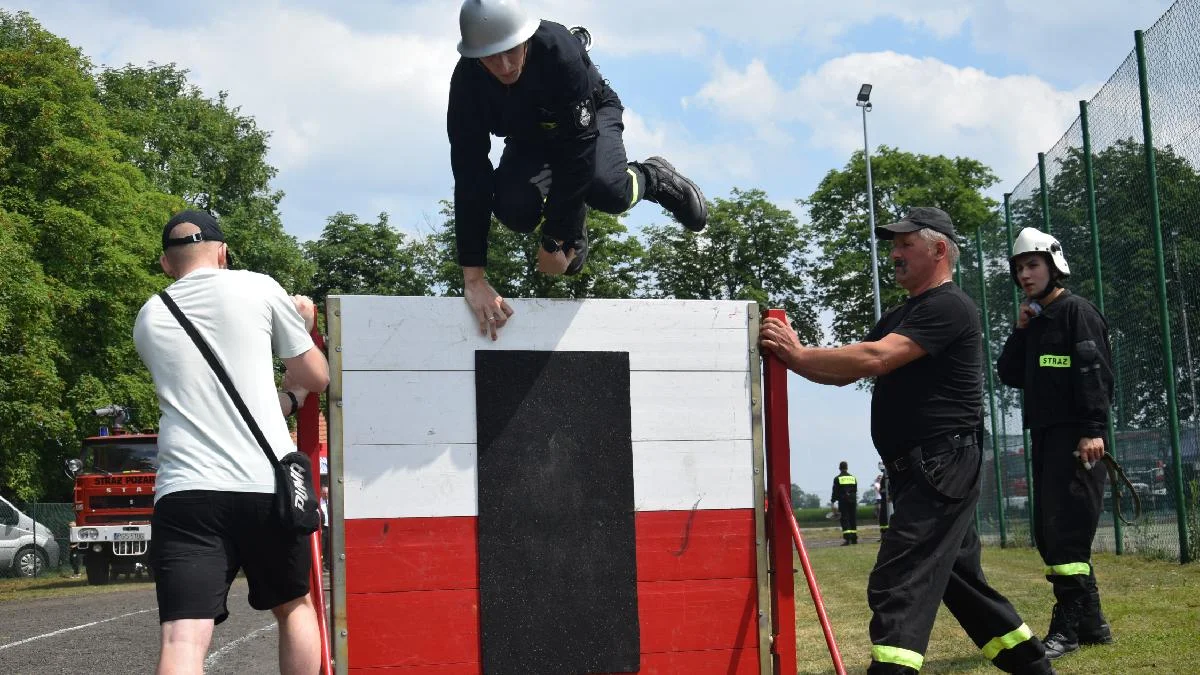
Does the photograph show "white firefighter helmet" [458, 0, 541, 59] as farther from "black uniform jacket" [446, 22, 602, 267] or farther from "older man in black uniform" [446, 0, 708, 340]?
"black uniform jacket" [446, 22, 602, 267]

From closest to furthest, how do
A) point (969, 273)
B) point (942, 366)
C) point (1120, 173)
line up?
point (942, 366)
point (1120, 173)
point (969, 273)

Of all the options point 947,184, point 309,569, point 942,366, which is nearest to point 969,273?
point 942,366

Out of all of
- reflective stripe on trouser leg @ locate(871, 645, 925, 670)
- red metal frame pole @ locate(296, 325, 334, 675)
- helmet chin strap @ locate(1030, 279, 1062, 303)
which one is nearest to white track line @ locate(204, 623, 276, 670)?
red metal frame pole @ locate(296, 325, 334, 675)

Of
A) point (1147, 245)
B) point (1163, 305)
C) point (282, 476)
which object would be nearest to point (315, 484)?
point (282, 476)

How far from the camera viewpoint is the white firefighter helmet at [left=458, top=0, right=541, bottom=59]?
433cm

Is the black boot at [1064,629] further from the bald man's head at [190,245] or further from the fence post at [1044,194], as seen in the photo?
the fence post at [1044,194]

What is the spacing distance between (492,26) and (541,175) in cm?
72

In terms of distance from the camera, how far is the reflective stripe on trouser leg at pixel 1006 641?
5.28 metres

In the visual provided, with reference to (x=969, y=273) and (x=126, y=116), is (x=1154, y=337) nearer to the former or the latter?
(x=969, y=273)

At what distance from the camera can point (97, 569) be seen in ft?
71.6

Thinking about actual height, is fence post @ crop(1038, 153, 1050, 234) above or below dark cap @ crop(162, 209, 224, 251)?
above

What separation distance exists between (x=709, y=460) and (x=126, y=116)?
3855 centimetres

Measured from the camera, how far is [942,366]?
4.94 metres

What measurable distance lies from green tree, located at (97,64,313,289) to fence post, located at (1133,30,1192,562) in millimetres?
34654
